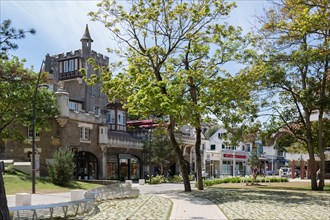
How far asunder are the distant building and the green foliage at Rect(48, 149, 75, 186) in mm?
6312

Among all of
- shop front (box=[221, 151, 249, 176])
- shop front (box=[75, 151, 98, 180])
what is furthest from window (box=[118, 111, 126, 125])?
shop front (box=[221, 151, 249, 176])

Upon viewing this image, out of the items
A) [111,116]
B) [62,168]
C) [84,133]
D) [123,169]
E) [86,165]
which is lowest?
[123,169]

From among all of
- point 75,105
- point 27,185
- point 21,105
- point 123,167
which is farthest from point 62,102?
point 123,167

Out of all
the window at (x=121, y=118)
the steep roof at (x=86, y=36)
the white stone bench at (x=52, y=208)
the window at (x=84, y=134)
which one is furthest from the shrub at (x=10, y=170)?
the white stone bench at (x=52, y=208)

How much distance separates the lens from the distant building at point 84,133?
4144 centimetres

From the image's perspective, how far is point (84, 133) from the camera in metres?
44.8

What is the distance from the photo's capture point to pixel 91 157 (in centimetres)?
4675

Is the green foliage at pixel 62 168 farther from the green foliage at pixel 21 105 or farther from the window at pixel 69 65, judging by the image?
the window at pixel 69 65

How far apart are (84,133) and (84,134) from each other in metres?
0.11

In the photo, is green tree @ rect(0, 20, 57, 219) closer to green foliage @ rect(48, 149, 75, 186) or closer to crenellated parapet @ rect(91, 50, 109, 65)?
green foliage @ rect(48, 149, 75, 186)

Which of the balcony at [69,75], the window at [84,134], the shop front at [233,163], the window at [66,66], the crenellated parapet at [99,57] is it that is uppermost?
the crenellated parapet at [99,57]

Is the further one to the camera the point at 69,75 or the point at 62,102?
the point at 69,75

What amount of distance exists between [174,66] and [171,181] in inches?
952

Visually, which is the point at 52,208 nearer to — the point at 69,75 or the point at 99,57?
the point at 69,75
